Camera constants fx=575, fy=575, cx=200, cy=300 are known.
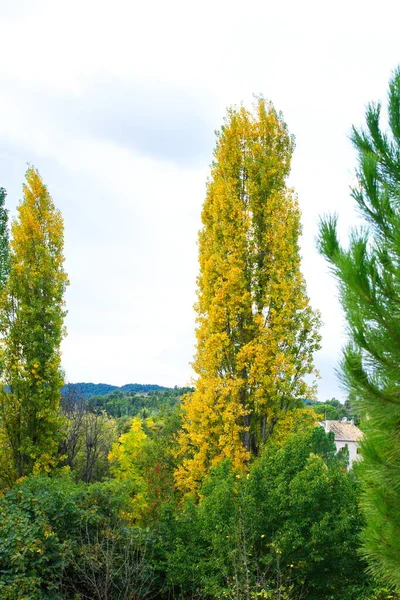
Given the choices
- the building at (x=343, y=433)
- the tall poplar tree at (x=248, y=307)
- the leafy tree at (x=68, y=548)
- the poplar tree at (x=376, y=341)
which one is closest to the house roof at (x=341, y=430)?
the building at (x=343, y=433)

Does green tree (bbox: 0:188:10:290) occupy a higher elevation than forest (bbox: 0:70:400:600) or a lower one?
higher

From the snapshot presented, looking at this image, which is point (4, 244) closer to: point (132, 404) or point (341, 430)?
point (341, 430)

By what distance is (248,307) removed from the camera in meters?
11.6

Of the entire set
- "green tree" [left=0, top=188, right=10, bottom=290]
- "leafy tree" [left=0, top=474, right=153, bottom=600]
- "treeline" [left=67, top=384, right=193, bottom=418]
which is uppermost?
"green tree" [left=0, top=188, right=10, bottom=290]

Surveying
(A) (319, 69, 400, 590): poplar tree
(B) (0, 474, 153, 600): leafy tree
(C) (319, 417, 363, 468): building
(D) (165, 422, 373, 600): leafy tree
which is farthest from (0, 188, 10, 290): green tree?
(C) (319, 417, 363, 468): building

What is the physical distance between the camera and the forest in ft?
15.7

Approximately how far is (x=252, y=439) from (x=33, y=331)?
293 inches

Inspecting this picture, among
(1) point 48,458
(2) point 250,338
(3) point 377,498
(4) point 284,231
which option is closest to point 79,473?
(1) point 48,458

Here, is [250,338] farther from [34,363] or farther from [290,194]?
[34,363]

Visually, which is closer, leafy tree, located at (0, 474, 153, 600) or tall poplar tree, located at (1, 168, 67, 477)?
leafy tree, located at (0, 474, 153, 600)

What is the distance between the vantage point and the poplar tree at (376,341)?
455cm

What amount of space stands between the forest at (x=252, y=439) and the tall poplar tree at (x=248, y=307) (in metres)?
0.03

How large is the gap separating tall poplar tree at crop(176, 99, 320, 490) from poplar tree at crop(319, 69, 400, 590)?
233 inches

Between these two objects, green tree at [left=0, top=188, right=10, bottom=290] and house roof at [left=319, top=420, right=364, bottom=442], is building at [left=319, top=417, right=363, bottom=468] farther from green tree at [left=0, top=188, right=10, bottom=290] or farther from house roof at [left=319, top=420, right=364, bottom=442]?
green tree at [left=0, top=188, right=10, bottom=290]
